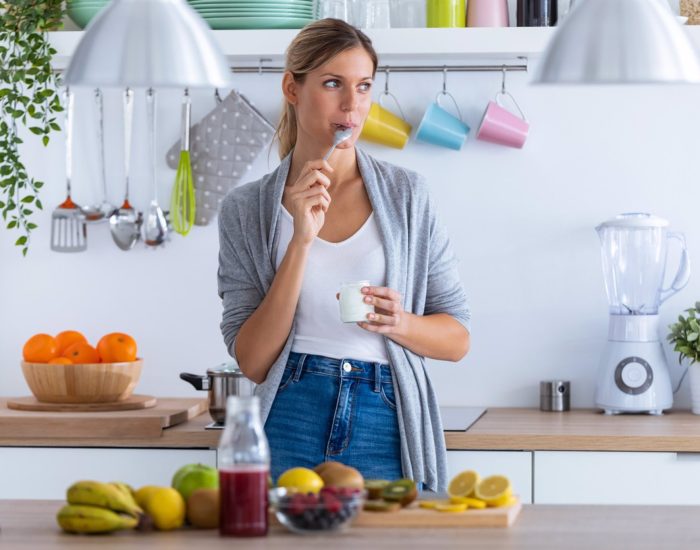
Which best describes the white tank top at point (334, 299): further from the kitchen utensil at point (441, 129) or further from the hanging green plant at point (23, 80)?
the hanging green plant at point (23, 80)

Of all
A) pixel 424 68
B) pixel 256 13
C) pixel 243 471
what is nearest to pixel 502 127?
pixel 424 68

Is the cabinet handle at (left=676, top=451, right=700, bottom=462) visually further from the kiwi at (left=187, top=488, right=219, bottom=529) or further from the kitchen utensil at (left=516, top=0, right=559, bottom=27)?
the kiwi at (left=187, top=488, right=219, bottom=529)

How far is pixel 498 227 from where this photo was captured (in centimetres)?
308

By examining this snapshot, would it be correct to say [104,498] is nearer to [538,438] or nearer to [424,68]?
[538,438]

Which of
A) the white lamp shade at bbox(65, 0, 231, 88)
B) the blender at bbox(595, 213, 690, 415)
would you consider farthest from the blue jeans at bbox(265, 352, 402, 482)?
the blender at bbox(595, 213, 690, 415)

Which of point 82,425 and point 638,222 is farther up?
point 638,222

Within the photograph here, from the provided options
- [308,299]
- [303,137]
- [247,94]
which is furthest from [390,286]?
[247,94]

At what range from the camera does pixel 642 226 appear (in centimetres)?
291

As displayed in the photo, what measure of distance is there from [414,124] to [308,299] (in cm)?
112

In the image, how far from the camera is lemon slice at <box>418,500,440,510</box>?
1511 millimetres

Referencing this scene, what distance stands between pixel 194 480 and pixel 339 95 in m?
0.84

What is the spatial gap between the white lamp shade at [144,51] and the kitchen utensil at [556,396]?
5.68 ft

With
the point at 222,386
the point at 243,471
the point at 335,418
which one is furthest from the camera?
the point at 222,386

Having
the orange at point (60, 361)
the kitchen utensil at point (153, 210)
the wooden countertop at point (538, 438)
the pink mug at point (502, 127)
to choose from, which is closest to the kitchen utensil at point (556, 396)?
the wooden countertop at point (538, 438)
